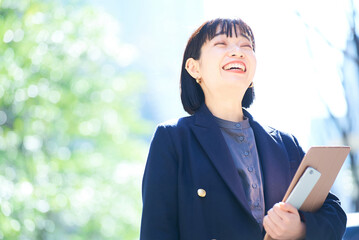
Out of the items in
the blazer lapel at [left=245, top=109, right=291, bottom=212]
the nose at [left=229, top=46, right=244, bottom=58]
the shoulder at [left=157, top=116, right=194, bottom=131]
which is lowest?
the blazer lapel at [left=245, top=109, right=291, bottom=212]

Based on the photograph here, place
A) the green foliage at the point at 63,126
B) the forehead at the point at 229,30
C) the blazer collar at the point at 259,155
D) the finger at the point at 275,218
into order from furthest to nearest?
the green foliage at the point at 63,126 → the forehead at the point at 229,30 → the blazer collar at the point at 259,155 → the finger at the point at 275,218

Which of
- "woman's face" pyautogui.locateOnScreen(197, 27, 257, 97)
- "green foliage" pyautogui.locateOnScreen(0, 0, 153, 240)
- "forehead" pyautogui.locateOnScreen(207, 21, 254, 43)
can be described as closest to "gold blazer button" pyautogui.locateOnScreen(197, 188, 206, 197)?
"woman's face" pyautogui.locateOnScreen(197, 27, 257, 97)

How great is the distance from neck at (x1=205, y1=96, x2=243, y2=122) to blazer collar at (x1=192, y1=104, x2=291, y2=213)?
22 mm

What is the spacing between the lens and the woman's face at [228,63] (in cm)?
114

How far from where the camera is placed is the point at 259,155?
117 cm

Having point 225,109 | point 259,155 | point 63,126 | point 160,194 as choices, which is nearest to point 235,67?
point 225,109

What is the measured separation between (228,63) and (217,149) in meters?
0.21

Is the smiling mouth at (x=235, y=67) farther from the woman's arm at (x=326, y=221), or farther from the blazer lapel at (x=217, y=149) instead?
the woman's arm at (x=326, y=221)

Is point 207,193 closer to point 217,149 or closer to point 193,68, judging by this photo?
point 217,149

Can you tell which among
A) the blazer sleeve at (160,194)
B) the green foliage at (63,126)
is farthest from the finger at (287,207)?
the green foliage at (63,126)

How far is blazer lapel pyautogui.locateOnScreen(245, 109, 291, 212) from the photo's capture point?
111 centimetres

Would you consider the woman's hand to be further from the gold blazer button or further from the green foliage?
the green foliage

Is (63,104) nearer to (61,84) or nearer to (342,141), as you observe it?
(61,84)

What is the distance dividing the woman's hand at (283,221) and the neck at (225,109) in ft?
1.02
